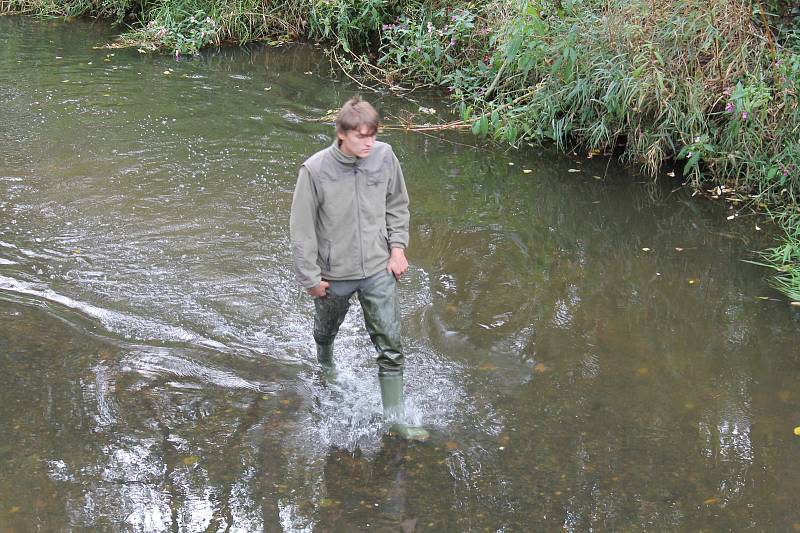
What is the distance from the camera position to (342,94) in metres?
10.5

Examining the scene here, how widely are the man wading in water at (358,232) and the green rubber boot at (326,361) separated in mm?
309

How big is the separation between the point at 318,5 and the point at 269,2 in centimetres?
124

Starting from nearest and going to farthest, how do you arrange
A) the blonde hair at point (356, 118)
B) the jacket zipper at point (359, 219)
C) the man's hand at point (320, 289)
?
1. the blonde hair at point (356, 118)
2. the jacket zipper at point (359, 219)
3. the man's hand at point (320, 289)

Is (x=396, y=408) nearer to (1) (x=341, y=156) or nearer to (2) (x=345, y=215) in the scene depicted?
(2) (x=345, y=215)

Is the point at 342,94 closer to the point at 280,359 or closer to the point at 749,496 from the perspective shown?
the point at 280,359

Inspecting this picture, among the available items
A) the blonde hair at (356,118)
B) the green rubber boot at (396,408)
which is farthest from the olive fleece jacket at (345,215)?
the green rubber boot at (396,408)

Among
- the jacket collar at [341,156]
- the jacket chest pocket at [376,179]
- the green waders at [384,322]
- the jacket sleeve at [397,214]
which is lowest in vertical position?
the green waders at [384,322]

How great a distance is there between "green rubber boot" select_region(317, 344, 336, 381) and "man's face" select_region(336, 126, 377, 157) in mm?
1223

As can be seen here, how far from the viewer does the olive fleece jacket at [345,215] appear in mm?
4086

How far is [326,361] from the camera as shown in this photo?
4852 millimetres

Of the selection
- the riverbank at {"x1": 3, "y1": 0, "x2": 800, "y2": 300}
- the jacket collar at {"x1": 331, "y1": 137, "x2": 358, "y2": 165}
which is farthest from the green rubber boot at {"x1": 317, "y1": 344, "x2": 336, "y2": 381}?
the riverbank at {"x1": 3, "y1": 0, "x2": 800, "y2": 300}

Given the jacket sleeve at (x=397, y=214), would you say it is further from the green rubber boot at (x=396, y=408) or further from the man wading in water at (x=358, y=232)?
the green rubber boot at (x=396, y=408)

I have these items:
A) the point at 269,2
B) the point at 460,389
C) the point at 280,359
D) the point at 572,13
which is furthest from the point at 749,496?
the point at 269,2

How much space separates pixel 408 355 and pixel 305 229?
1.39m
